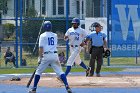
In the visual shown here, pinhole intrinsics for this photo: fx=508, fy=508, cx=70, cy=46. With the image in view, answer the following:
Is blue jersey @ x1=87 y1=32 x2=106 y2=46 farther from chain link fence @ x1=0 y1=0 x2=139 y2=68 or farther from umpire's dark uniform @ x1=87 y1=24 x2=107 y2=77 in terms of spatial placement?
chain link fence @ x1=0 y1=0 x2=139 y2=68

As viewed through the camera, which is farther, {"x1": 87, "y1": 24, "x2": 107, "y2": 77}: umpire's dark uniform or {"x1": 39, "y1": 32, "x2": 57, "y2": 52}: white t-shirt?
{"x1": 87, "y1": 24, "x2": 107, "y2": 77}: umpire's dark uniform

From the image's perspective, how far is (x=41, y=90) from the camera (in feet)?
45.9

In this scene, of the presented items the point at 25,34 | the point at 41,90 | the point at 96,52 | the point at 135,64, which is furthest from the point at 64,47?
the point at 41,90

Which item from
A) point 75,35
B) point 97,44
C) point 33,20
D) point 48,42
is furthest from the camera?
point 33,20

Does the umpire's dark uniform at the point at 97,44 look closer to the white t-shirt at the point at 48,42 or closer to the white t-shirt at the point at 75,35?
the white t-shirt at the point at 75,35

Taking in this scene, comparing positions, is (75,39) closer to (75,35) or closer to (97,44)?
(75,35)

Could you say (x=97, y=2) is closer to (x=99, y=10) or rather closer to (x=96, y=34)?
(x=99, y=10)

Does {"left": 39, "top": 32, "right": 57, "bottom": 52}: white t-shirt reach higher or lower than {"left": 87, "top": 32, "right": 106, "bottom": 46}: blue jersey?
higher

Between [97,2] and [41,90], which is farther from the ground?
[97,2]

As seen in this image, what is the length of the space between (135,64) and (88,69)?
310 inches

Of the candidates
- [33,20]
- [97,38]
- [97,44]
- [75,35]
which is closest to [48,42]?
Result: [75,35]

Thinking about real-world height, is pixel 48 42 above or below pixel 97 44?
above

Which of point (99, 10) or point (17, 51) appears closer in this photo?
point (17, 51)

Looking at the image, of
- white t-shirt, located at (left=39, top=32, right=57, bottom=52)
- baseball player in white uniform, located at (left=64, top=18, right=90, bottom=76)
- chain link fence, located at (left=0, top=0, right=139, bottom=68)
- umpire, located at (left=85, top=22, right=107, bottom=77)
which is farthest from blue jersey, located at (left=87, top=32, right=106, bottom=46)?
Result: chain link fence, located at (left=0, top=0, right=139, bottom=68)
